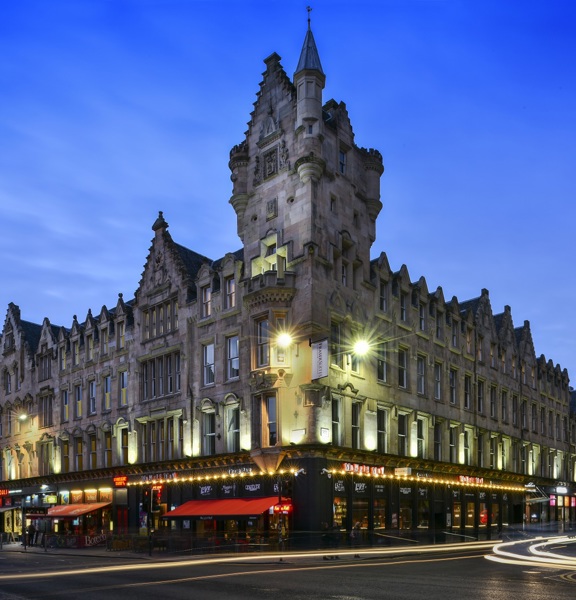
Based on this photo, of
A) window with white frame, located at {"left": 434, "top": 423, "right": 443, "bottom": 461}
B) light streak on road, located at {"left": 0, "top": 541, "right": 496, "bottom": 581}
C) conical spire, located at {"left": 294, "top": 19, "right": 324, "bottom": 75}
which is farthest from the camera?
window with white frame, located at {"left": 434, "top": 423, "right": 443, "bottom": 461}

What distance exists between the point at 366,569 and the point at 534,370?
5217 centimetres

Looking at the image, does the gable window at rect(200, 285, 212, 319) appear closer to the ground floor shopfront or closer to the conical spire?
the ground floor shopfront

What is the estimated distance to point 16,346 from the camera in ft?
244

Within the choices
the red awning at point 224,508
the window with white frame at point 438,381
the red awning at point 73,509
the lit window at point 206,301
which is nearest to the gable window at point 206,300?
the lit window at point 206,301

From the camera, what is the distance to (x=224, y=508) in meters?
43.2

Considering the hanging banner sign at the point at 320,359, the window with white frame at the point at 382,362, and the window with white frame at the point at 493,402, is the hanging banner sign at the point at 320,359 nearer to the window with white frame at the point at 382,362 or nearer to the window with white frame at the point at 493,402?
the window with white frame at the point at 382,362

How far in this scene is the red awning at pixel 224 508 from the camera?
4081 cm

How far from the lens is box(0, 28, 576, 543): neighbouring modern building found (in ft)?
139

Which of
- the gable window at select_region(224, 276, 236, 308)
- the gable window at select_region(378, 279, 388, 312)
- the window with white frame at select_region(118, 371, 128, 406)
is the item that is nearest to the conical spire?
the gable window at select_region(224, 276, 236, 308)

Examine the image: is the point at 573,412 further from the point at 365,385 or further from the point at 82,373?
the point at 82,373

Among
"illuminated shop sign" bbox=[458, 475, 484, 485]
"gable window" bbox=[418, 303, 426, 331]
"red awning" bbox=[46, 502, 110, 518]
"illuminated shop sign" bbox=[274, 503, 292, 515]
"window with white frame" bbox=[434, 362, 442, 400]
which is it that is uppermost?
"gable window" bbox=[418, 303, 426, 331]

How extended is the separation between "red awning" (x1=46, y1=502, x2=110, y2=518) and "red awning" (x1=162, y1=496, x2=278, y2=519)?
9.76m

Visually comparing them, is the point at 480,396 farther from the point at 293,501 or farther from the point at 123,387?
the point at 123,387

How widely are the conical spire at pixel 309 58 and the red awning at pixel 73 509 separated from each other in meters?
→ 33.4
